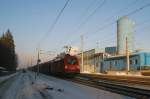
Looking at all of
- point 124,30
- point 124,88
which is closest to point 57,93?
point 124,88

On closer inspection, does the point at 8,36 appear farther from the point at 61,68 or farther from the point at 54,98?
the point at 54,98

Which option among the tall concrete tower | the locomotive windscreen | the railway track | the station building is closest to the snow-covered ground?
the railway track

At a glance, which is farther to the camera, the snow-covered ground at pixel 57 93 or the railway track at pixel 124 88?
the snow-covered ground at pixel 57 93

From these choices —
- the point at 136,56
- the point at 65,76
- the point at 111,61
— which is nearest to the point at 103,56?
the point at 111,61

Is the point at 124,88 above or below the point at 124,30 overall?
below

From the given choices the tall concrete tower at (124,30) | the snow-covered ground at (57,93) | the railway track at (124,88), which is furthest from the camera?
the tall concrete tower at (124,30)

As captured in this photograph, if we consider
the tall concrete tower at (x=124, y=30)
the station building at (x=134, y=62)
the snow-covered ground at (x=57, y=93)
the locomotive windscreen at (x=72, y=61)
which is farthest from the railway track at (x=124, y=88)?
the tall concrete tower at (x=124, y=30)

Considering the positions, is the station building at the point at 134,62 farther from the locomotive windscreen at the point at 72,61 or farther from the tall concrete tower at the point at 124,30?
the tall concrete tower at the point at 124,30

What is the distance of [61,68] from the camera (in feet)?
143

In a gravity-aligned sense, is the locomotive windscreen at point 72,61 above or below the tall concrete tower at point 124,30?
below

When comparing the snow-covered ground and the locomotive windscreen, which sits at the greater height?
the locomotive windscreen

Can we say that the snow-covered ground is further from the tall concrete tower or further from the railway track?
the tall concrete tower

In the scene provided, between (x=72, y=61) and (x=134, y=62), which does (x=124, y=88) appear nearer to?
(x=72, y=61)

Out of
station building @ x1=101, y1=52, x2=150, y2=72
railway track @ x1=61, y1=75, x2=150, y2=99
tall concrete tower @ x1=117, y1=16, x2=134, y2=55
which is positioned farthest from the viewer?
tall concrete tower @ x1=117, y1=16, x2=134, y2=55
